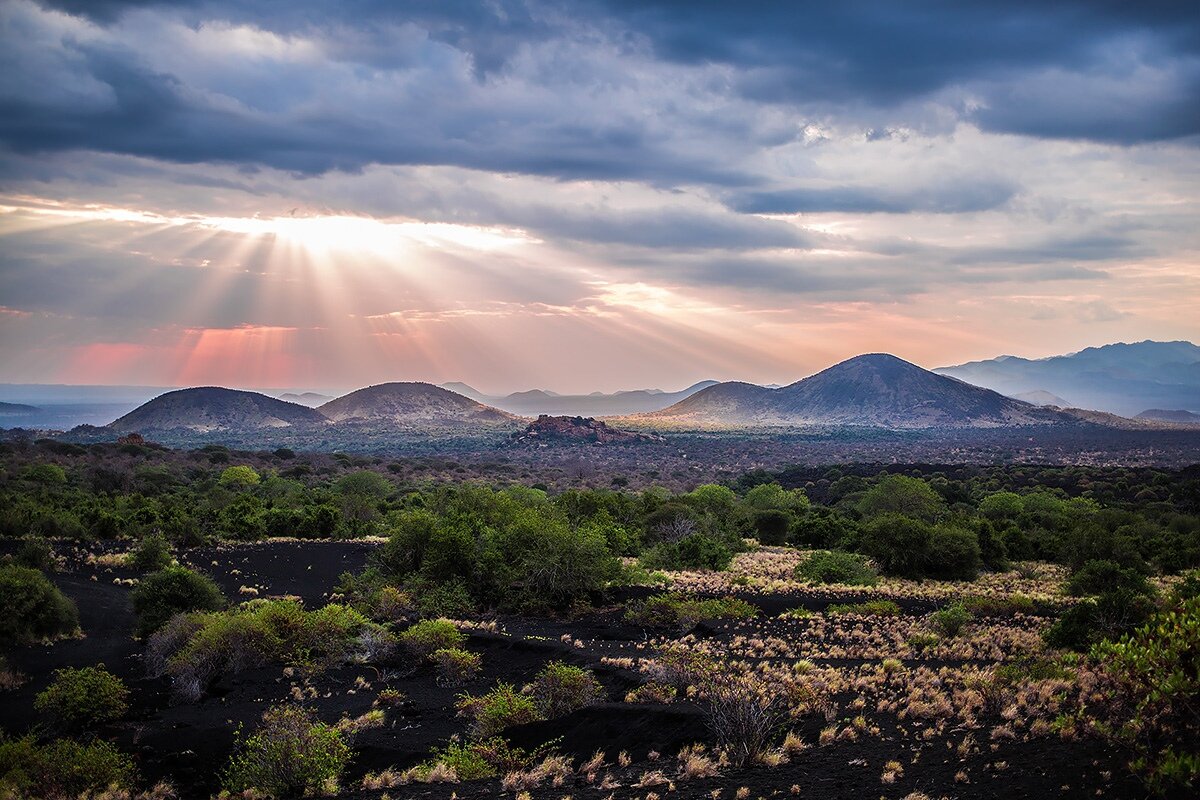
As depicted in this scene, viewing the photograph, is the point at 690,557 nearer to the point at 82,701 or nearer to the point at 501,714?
the point at 501,714

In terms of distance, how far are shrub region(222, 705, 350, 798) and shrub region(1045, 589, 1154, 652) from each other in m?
15.9

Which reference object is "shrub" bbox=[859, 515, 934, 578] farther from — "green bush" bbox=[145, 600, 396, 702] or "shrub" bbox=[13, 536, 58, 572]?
"shrub" bbox=[13, 536, 58, 572]

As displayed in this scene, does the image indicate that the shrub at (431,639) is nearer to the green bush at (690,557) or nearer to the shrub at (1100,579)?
the green bush at (690,557)

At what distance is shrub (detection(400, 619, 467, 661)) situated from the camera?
21.0 meters

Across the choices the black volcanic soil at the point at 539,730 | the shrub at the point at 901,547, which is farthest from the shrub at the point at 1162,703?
the shrub at the point at 901,547

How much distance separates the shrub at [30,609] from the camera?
71.4 ft

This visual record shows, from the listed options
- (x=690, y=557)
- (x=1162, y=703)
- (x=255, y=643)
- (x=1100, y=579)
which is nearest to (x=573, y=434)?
(x=690, y=557)

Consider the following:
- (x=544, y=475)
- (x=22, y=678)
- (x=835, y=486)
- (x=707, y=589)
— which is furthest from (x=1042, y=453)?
(x=22, y=678)

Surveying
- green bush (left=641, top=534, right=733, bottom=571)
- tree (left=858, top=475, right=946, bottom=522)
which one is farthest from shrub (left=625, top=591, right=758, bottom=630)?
tree (left=858, top=475, right=946, bottom=522)

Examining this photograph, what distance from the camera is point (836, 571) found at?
112 ft

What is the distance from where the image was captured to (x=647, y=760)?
39.8ft

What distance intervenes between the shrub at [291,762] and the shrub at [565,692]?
375 centimetres

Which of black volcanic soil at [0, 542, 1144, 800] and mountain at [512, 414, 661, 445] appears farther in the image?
mountain at [512, 414, 661, 445]

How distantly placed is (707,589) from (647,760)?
17763 millimetres
